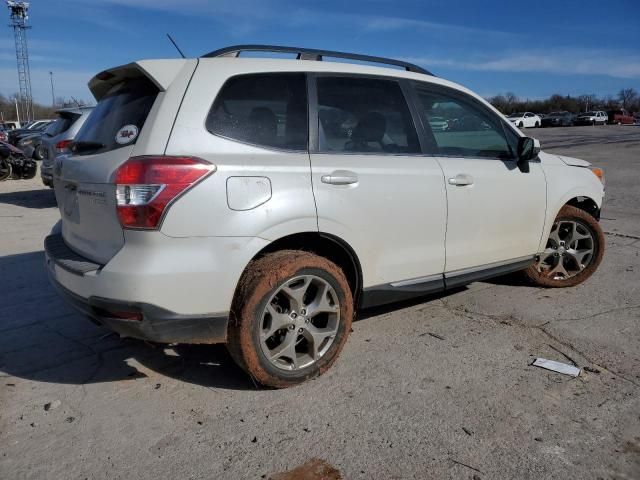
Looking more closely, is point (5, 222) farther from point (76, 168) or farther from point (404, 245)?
point (404, 245)

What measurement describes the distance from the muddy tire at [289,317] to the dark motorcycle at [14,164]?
49.8 ft

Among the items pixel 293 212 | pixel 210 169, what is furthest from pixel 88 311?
pixel 293 212

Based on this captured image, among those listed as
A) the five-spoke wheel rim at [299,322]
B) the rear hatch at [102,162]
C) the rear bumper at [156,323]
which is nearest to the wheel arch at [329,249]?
the five-spoke wheel rim at [299,322]

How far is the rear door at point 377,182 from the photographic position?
11.2ft

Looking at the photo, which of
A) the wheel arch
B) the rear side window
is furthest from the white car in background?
the rear side window

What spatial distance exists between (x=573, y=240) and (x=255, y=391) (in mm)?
3406

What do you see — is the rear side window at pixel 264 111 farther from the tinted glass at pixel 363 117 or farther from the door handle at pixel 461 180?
the door handle at pixel 461 180

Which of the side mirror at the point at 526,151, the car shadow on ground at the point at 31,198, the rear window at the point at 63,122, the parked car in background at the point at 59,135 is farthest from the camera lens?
the car shadow on ground at the point at 31,198

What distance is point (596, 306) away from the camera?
473cm

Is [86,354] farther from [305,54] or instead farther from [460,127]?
[460,127]

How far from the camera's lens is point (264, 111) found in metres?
3.28

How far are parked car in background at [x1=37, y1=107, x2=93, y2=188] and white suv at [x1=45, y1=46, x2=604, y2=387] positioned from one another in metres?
6.21

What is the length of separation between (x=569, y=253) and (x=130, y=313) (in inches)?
159

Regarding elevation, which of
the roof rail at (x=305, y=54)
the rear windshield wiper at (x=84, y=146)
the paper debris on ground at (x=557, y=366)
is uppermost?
the roof rail at (x=305, y=54)
